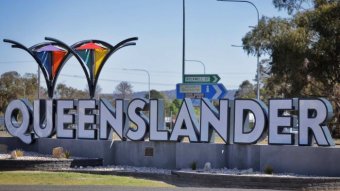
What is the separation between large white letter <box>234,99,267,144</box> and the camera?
71.0ft

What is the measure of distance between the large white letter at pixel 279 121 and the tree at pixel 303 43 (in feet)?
38.2

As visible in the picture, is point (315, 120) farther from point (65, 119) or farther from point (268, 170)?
point (65, 119)

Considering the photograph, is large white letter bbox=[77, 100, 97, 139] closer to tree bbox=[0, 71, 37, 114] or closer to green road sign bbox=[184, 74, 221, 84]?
green road sign bbox=[184, 74, 221, 84]

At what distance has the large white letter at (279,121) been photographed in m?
21.1

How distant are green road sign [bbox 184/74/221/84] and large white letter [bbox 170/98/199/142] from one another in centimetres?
411

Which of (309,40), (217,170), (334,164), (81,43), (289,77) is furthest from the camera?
(289,77)

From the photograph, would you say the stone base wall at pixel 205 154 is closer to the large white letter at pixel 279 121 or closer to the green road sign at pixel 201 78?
the large white letter at pixel 279 121

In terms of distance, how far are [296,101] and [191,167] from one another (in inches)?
173

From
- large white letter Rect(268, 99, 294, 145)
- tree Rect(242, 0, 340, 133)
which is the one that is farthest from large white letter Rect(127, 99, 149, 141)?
tree Rect(242, 0, 340, 133)

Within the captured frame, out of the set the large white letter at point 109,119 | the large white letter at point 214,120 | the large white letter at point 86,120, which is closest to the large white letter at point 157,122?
the large white letter at point 109,119

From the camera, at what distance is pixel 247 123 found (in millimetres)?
22344

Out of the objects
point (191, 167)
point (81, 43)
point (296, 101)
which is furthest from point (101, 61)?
point (296, 101)

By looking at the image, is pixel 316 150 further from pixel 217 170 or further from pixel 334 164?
pixel 217 170

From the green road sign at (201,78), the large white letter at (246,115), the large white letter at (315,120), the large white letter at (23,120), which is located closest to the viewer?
the large white letter at (315,120)
